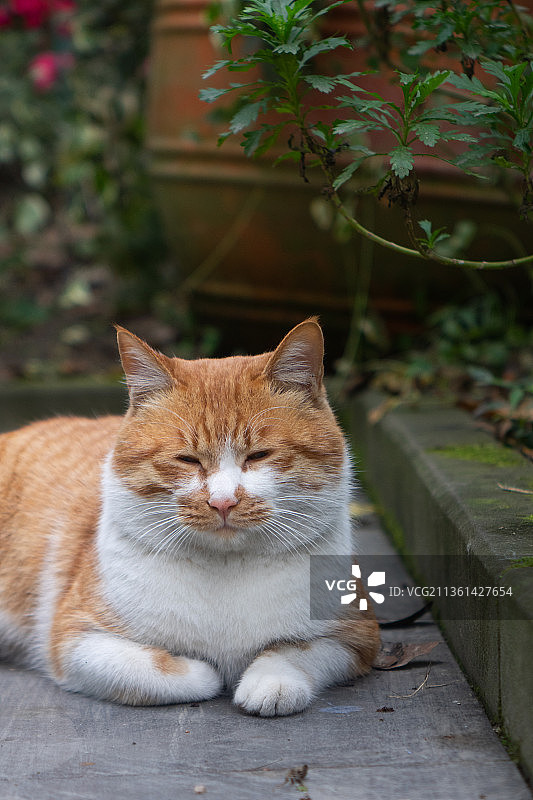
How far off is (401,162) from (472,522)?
88 cm

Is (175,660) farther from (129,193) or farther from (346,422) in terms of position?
(129,193)

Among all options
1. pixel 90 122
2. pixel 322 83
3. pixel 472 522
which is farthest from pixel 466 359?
pixel 90 122

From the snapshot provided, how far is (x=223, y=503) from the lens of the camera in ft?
6.34

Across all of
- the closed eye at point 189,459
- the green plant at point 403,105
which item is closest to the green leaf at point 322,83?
the green plant at point 403,105

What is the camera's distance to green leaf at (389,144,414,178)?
1.88 metres

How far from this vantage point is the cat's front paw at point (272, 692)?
78.1 inches

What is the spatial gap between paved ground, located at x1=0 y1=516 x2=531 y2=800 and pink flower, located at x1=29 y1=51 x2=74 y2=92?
4.06 meters

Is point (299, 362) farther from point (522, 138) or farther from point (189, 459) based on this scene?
point (522, 138)

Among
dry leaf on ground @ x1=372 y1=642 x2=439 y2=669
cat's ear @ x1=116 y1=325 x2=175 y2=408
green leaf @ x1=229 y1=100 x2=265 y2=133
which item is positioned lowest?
dry leaf on ground @ x1=372 y1=642 x2=439 y2=669

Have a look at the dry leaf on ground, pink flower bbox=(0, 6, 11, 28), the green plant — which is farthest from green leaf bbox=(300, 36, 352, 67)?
pink flower bbox=(0, 6, 11, 28)

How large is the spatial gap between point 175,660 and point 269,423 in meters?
0.57

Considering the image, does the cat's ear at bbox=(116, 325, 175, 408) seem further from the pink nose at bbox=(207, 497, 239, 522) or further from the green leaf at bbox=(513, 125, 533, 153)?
the green leaf at bbox=(513, 125, 533, 153)

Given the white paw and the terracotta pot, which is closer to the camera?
the white paw

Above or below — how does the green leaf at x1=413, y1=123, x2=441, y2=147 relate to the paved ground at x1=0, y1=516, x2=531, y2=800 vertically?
above
